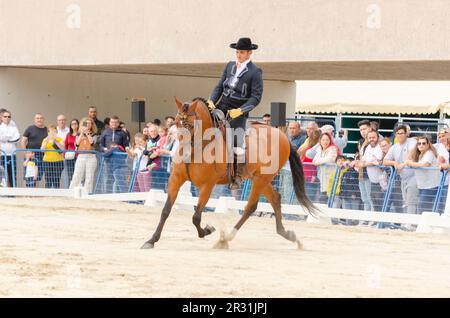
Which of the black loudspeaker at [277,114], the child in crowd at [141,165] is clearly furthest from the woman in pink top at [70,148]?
the black loudspeaker at [277,114]

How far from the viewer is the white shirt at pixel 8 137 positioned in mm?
21609

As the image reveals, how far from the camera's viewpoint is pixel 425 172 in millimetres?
15945

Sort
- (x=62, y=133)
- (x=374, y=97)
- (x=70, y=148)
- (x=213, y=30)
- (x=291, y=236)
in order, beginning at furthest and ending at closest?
(x=374, y=97) → (x=62, y=133) → (x=70, y=148) → (x=213, y=30) → (x=291, y=236)

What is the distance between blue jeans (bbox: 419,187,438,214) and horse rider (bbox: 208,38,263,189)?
4.19m

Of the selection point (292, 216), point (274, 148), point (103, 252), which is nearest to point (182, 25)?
point (292, 216)

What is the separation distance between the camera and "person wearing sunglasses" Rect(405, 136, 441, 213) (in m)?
15.9

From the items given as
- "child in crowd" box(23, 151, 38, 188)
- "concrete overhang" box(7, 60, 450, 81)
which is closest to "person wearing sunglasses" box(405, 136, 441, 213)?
"concrete overhang" box(7, 60, 450, 81)

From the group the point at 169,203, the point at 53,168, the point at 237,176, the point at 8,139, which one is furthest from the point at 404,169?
the point at 8,139

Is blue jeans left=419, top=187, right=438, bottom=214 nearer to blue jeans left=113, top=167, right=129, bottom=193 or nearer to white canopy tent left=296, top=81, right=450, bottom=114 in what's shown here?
blue jeans left=113, top=167, right=129, bottom=193

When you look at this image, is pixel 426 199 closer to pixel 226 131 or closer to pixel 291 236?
pixel 291 236

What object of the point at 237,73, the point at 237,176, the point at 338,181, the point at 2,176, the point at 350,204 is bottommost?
the point at 2,176

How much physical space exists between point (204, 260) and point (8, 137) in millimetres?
11656
